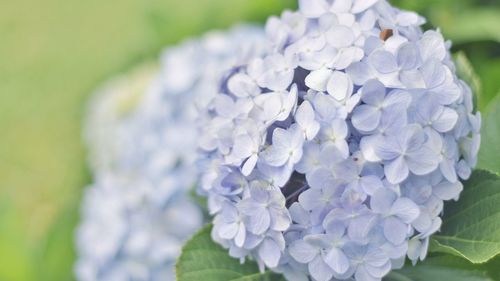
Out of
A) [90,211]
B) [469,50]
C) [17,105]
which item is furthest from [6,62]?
[469,50]

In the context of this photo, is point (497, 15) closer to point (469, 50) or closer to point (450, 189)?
point (469, 50)

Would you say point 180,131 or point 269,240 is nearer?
point 269,240

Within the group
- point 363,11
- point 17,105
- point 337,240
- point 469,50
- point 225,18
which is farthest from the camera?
point 17,105

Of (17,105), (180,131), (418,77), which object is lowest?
(17,105)

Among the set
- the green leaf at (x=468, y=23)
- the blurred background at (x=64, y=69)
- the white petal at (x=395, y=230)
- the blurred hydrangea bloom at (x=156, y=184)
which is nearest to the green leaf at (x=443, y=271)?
the white petal at (x=395, y=230)

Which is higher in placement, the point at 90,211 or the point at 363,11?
the point at 363,11

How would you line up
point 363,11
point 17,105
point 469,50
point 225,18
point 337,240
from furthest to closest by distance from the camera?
point 17,105
point 225,18
point 469,50
point 363,11
point 337,240

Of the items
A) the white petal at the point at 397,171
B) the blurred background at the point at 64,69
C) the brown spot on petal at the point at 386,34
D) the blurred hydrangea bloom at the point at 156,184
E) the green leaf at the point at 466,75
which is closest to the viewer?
the white petal at the point at 397,171

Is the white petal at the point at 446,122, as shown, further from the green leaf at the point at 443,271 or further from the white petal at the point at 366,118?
the green leaf at the point at 443,271
